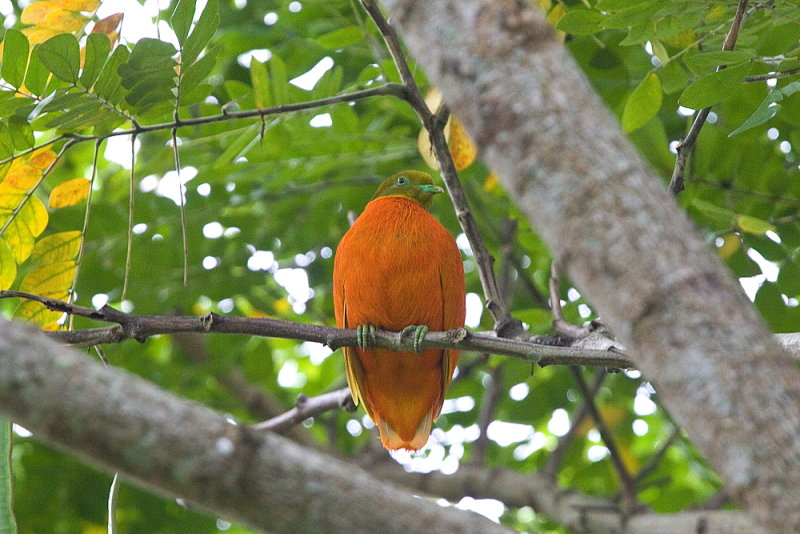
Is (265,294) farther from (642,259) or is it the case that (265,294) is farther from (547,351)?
(642,259)

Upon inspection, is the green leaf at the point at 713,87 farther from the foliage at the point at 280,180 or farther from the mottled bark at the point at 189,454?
the mottled bark at the point at 189,454

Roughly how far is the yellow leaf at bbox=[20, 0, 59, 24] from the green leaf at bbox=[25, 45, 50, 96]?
48 centimetres

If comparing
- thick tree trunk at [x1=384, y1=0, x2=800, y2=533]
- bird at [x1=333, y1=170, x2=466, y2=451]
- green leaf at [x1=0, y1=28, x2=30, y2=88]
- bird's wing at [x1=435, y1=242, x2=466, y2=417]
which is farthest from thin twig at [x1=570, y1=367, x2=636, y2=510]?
thick tree trunk at [x1=384, y1=0, x2=800, y2=533]

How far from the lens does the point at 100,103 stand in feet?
9.84

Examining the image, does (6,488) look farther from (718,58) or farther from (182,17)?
(718,58)

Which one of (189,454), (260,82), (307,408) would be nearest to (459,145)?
(260,82)

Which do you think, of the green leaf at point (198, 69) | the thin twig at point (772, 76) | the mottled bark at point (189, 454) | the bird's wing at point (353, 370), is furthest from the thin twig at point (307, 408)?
the mottled bark at point (189, 454)

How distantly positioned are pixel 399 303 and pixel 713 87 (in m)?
1.58

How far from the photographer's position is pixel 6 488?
7.02ft

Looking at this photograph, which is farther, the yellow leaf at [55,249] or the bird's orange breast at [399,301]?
the bird's orange breast at [399,301]

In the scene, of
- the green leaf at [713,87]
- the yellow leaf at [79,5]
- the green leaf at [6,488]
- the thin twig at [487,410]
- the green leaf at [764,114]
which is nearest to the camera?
the green leaf at [6,488]

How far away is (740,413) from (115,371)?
903mm

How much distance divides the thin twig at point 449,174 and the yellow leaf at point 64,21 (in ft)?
3.74

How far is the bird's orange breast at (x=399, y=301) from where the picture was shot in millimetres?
3888
